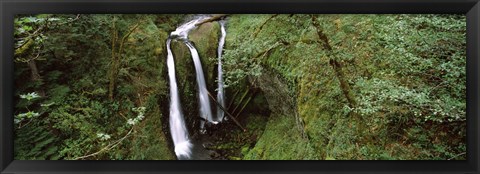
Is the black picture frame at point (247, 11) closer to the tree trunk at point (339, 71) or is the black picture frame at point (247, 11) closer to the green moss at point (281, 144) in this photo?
the green moss at point (281, 144)

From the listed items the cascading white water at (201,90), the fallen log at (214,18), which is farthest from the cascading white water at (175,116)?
the fallen log at (214,18)

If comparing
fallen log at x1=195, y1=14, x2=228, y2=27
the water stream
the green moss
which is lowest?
the green moss

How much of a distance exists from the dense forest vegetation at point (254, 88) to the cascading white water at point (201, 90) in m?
0.04

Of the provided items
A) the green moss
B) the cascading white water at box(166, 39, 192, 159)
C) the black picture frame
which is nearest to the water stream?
the cascading white water at box(166, 39, 192, 159)

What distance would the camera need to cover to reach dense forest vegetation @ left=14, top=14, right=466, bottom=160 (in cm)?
230

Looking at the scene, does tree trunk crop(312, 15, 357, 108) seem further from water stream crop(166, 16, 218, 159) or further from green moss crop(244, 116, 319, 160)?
water stream crop(166, 16, 218, 159)

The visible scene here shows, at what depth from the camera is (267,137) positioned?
2398 mm

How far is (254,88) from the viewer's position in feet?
8.08

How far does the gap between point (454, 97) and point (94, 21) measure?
2726 millimetres

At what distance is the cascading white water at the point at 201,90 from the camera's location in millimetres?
2363

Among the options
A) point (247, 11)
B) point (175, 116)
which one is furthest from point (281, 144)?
point (247, 11)

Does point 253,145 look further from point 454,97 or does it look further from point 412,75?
point 454,97

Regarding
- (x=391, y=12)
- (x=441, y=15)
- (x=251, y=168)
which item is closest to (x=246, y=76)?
(x=251, y=168)

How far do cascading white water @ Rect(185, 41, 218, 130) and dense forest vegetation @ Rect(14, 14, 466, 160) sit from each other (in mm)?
39
